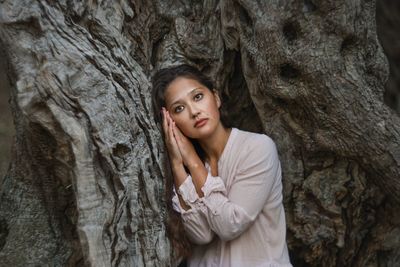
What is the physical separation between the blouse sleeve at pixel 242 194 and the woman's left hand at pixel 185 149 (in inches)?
4.2

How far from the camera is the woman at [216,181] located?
3.22 metres

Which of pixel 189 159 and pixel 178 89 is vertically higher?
pixel 178 89

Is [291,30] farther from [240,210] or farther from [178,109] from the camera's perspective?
[240,210]

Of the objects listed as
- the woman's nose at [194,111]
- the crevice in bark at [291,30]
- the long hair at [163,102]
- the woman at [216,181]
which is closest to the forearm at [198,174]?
the woman at [216,181]

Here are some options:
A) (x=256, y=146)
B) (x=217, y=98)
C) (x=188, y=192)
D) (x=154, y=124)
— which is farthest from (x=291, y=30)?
(x=188, y=192)

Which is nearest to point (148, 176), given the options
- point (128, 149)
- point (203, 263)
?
point (128, 149)

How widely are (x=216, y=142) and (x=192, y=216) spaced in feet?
1.34

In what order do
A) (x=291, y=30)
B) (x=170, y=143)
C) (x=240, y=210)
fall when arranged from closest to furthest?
(x=240, y=210) → (x=170, y=143) → (x=291, y=30)

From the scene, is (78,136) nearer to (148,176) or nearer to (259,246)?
(148,176)

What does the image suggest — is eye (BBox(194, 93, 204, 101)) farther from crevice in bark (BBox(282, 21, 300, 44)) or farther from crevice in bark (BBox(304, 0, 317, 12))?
crevice in bark (BBox(304, 0, 317, 12))

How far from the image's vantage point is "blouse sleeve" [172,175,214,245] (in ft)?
10.6

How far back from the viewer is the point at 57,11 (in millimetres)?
3059

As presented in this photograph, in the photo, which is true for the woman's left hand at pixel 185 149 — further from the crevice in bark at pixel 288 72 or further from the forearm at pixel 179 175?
the crevice in bark at pixel 288 72

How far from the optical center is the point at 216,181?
3.26 meters
